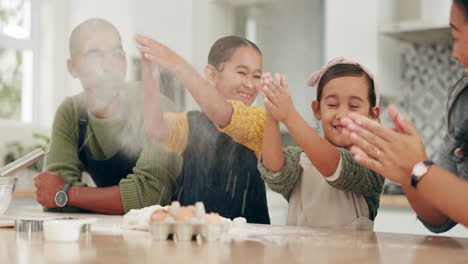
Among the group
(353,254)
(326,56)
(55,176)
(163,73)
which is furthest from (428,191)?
(55,176)

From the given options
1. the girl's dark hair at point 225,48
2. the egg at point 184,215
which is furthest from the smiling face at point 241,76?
the egg at point 184,215

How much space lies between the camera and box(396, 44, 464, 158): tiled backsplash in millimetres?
2270

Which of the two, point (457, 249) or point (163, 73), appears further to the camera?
point (163, 73)

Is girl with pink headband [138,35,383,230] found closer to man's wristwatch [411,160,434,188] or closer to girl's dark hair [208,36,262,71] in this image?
girl's dark hair [208,36,262,71]

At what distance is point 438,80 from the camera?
7.62 feet

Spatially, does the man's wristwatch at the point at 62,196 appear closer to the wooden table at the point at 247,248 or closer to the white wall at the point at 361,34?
the wooden table at the point at 247,248

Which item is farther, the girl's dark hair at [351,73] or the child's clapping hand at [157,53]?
the child's clapping hand at [157,53]

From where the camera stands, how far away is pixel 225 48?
4.97 ft

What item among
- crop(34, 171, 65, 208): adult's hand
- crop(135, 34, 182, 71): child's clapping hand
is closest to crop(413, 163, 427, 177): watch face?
crop(135, 34, 182, 71): child's clapping hand

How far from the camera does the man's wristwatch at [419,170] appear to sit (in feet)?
2.92

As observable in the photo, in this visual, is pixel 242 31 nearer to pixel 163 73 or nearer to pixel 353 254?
pixel 163 73

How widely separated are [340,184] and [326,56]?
19.2 inches

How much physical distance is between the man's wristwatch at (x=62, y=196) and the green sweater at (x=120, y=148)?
0.03 metres

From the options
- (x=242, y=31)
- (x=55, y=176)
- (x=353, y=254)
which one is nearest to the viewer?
(x=353, y=254)
